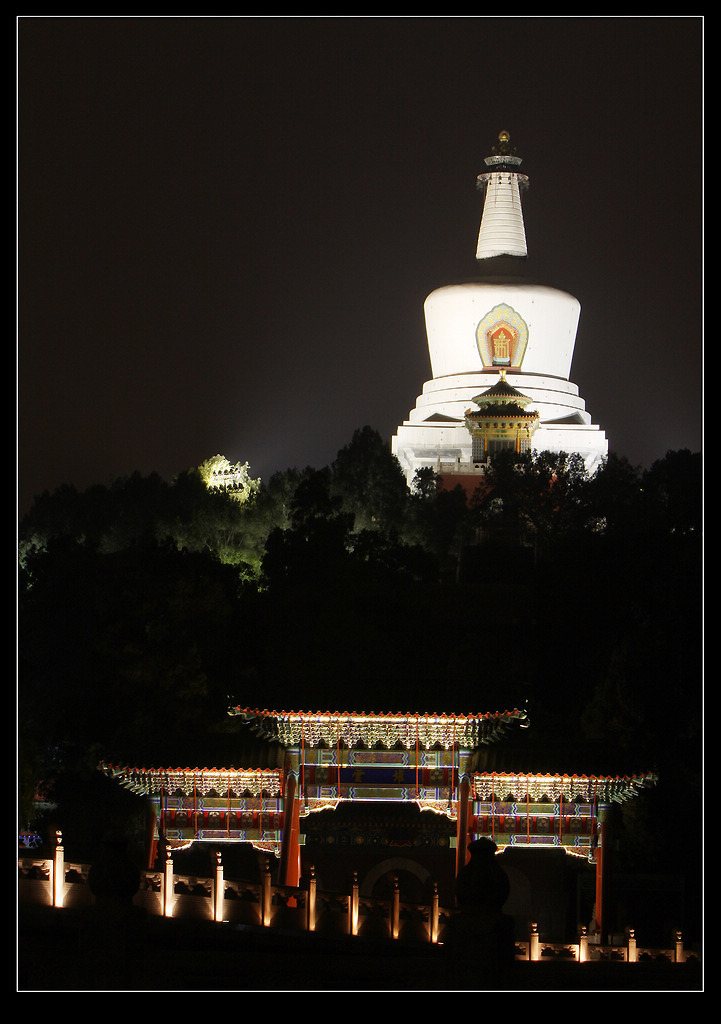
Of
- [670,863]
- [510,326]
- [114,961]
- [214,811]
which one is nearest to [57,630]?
[214,811]

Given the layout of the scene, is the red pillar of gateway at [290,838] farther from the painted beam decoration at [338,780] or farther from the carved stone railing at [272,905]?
the carved stone railing at [272,905]

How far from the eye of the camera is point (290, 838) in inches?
802

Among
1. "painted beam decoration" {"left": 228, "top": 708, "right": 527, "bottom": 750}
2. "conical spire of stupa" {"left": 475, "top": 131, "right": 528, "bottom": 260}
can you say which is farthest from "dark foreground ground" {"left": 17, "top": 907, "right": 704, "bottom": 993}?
"conical spire of stupa" {"left": 475, "top": 131, "right": 528, "bottom": 260}

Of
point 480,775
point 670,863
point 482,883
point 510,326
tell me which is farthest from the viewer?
point 510,326

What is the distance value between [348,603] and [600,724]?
14.2 feet

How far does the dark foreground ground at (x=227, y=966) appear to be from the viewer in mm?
15117

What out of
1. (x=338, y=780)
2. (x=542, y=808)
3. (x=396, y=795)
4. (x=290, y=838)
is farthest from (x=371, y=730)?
(x=542, y=808)

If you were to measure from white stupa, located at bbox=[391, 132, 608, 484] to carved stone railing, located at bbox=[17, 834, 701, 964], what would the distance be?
28.0 m

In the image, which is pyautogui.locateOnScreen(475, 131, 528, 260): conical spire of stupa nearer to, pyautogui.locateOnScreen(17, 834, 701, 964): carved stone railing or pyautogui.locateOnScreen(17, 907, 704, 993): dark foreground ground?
pyautogui.locateOnScreen(17, 834, 701, 964): carved stone railing

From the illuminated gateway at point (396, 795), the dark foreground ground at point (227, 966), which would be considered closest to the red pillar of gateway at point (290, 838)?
the illuminated gateway at point (396, 795)

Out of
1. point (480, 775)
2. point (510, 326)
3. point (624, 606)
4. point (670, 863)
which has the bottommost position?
point (670, 863)

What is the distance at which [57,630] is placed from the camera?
2792cm

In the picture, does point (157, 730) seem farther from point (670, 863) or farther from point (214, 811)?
point (670, 863)

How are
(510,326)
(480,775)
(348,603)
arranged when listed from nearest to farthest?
(480,775) < (348,603) < (510,326)
